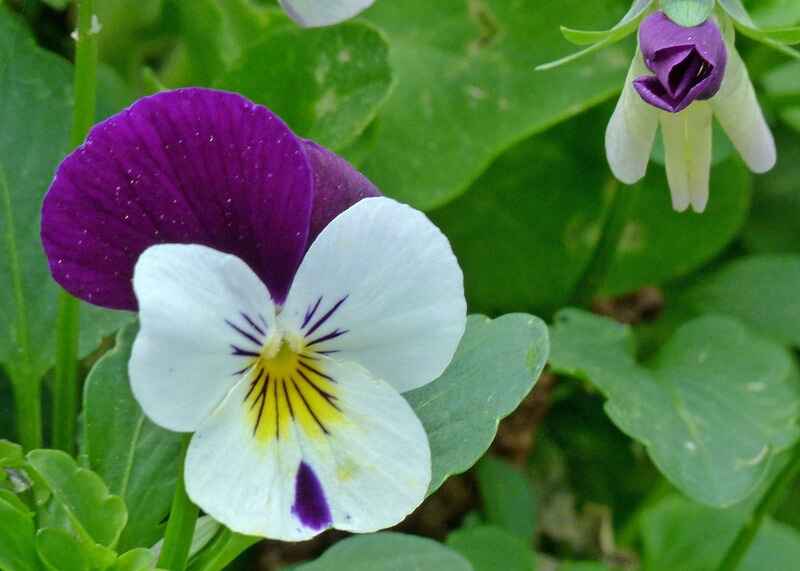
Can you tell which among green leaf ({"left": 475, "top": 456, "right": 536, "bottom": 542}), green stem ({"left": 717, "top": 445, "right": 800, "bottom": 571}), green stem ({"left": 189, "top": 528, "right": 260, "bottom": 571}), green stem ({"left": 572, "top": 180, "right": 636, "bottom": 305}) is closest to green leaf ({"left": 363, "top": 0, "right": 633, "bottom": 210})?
green stem ({"left": 572, "top": 180, "right": 636, "bottom": 305})

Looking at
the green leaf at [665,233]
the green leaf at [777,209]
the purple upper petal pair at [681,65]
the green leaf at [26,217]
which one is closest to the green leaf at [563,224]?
the green leaf at [665,233]

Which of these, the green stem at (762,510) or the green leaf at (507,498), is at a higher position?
the green stem at (762,510)

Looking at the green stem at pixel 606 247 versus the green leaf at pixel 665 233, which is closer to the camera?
the green stem at pixel 606 247

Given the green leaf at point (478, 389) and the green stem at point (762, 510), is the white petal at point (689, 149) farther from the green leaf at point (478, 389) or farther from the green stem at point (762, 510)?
the green stem at point (762, 510)

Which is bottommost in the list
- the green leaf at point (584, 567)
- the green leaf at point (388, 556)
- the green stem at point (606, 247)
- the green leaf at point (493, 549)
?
the green leaf at point (584, 567)

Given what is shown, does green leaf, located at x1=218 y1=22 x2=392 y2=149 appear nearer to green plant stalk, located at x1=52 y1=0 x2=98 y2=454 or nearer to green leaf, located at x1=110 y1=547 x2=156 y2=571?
green plant stalk, located at x1=52 y1=0 x2=98 y2=454

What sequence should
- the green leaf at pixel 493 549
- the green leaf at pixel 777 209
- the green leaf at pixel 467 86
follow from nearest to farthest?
the green leaf at pixel 493 549, the green leaf at pixel 467 86, the green leaf at pixel 777 209

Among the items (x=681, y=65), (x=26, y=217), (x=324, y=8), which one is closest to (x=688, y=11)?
(x=681, y=65)
